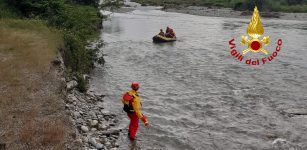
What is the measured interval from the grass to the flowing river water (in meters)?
2.99

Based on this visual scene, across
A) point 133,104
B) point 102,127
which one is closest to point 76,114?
point 102,127

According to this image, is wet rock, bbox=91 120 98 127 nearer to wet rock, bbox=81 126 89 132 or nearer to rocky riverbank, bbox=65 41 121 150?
rocky riverbank, bbox=65 41 121 150

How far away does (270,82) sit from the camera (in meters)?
24.2

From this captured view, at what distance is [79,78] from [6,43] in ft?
16.6

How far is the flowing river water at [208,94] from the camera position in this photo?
15.4m

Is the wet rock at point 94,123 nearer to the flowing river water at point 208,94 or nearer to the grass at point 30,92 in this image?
the flowing river water at point 208,94

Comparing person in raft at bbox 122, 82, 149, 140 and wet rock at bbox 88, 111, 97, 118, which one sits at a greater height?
person in raft at bbox 122, 82, 149, 140

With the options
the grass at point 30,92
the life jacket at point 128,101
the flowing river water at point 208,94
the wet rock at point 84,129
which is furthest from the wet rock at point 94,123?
the life jacket at point 128,101

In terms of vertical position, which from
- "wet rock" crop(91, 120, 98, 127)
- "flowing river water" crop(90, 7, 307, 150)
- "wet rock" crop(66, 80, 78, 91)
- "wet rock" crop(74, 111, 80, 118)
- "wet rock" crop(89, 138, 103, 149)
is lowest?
"flowing river water" crop(90, 7, 307, 150)

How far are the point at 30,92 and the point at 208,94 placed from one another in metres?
10.3

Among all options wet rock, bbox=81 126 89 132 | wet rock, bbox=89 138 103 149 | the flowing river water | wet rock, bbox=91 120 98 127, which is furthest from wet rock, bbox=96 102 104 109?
wet rock, bbox=89 138 103 149

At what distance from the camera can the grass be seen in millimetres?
11242

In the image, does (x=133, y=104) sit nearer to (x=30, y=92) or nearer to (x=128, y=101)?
(x=128, y=101)

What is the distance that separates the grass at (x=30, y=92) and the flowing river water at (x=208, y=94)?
2986 mm
